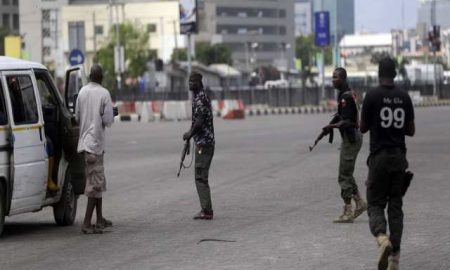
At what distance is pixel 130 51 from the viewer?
4688 inches

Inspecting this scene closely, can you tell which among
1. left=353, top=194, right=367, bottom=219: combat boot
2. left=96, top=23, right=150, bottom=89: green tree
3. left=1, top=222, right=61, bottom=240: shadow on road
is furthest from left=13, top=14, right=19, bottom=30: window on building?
left=353, top=194, right=367, bottom=219: combat boot

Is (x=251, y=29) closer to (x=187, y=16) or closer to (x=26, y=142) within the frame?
(x=187, y=16)

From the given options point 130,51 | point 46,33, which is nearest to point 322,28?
point 130,51

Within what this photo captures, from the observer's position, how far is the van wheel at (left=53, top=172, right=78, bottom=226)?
556 inches

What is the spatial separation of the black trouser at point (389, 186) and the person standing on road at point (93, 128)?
405 cm

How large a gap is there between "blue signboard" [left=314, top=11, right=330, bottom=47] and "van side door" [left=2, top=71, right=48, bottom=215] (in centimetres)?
6395

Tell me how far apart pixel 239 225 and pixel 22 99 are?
113 inches

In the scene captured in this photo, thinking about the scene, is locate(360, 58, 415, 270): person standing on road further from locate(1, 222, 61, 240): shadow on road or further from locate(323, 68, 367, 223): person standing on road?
locate(1, 222, 61, 240): shadow on road

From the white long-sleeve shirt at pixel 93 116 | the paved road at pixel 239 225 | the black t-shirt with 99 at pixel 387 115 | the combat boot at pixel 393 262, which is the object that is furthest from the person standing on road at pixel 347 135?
the combat boot at pixel 393 262

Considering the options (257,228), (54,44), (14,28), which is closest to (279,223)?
(257,228)

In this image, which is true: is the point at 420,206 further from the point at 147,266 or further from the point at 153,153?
the point at 153,153

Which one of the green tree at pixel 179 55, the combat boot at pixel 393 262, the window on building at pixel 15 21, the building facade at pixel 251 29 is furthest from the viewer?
the building facade at pixel 251 29

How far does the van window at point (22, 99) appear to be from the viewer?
42.8ft

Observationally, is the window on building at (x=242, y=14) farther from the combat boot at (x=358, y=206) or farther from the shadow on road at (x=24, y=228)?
the combat boot at (x=358, y=206)
